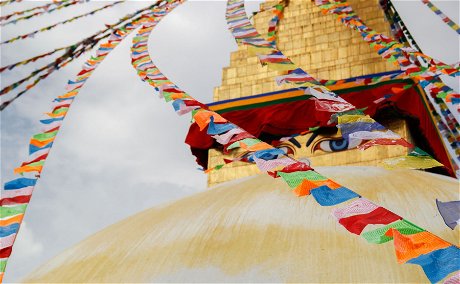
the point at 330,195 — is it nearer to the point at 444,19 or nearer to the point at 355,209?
the point at 355,209

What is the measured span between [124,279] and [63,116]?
57.3 inches

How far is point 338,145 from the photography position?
686cm

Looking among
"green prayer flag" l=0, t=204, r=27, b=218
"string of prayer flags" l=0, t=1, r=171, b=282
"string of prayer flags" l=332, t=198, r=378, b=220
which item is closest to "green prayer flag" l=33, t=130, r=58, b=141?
"string of prayer flags" l=0, t=1, r=171, b=282

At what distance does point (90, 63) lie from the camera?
4.57 meters

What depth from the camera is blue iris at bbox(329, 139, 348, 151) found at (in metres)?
6.82

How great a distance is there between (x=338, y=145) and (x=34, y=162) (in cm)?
443

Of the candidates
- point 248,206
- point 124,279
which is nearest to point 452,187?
point 248,206

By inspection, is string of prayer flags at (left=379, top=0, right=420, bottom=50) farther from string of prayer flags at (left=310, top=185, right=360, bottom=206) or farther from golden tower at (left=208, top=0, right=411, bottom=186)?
string of prayer flags at (left=310, top=185, right=360, bottom=206)

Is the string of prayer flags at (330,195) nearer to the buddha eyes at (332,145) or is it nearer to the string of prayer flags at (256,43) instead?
the string of prayer flags at (256,43)

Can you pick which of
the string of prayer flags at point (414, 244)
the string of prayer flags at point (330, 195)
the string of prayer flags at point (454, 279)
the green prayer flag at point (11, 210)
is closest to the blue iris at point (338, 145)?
the green prayer flag at point (11, 210)

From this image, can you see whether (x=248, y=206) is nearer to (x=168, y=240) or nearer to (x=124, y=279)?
(x=168, y=240)

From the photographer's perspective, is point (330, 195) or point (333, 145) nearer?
point (330, 195)

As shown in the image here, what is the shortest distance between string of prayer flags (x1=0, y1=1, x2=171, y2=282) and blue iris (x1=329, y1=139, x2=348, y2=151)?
3.30 m

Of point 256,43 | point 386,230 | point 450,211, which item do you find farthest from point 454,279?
point 256,43
